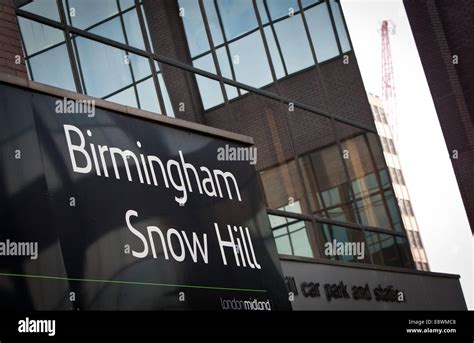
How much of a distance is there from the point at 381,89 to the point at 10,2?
12.0 metres

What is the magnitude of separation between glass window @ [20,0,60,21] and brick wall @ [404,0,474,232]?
13918 mm

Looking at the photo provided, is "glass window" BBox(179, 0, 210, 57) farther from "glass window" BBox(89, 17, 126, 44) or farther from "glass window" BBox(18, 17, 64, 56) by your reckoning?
"glass window" BBox(18, 17, 64, 56)

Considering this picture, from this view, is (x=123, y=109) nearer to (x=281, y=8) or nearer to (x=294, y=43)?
(x=294, y=43)

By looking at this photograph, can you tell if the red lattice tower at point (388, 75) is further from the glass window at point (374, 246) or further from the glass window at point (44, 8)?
the glass window at point (44, 8)

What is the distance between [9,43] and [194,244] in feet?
10.7

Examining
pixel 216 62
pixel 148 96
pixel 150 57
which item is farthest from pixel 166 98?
pixel 216 62

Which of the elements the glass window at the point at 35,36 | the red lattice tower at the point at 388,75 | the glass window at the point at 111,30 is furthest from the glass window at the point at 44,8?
the red lattice tower at the point at 388,75

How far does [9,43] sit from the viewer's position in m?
10.5

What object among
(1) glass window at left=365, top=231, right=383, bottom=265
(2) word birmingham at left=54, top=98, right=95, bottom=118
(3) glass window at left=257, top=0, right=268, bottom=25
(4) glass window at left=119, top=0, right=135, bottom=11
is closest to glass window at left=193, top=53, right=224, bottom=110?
(4) glass window at left=119, top=0, right=135, bottom=11

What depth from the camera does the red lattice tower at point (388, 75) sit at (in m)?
22.0

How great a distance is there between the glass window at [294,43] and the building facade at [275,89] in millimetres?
Result: 26

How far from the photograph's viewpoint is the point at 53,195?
9.48m

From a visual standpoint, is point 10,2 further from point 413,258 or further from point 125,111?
point 413,258

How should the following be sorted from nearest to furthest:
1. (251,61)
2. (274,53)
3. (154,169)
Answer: (154,169)
(251,61)
(274,53)
